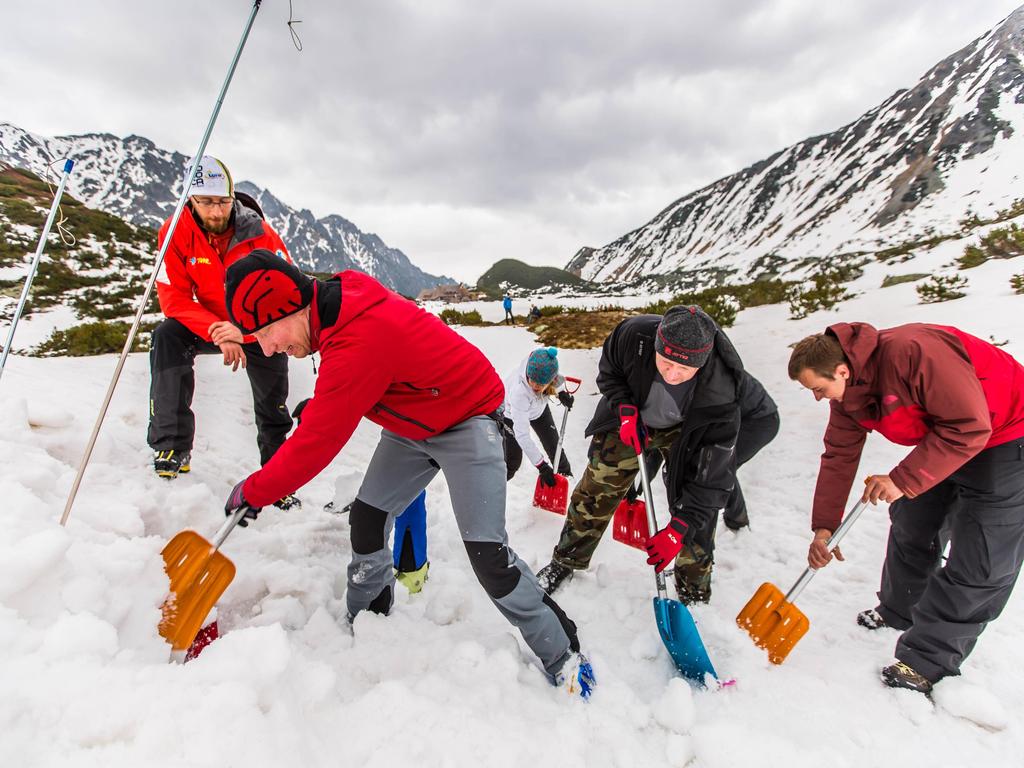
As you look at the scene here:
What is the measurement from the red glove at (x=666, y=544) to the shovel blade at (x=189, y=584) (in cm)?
211

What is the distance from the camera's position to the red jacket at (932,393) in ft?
6.36

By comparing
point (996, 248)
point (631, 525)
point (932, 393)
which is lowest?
point (631, 525)

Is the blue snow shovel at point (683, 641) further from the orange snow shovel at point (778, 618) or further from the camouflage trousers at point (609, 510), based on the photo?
the camouflage trousers at point (609, 510)

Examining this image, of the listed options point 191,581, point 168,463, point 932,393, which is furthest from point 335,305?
point 932,393

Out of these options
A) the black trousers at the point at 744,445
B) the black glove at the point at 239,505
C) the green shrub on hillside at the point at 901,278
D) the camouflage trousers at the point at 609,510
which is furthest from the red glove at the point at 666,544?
the green shrub on hillside at the point at 901,278

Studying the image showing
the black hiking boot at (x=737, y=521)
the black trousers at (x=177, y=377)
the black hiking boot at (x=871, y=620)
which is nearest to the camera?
the black hiking boot at (x=871, y=620)

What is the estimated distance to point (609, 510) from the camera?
→ 3.15 metres

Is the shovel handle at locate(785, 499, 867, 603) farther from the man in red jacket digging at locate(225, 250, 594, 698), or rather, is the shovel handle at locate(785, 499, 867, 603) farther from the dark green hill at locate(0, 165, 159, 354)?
the dark green hill at locate(0, 165, 159, 354)

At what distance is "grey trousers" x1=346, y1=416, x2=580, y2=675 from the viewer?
207 centimetres

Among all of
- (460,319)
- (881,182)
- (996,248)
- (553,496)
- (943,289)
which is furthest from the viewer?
(881,182)

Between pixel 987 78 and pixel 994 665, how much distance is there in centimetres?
9380

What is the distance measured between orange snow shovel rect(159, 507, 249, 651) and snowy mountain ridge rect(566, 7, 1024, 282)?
37.7 m

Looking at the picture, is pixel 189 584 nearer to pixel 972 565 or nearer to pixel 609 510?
pixel 609 510

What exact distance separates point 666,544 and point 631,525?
1.05m
